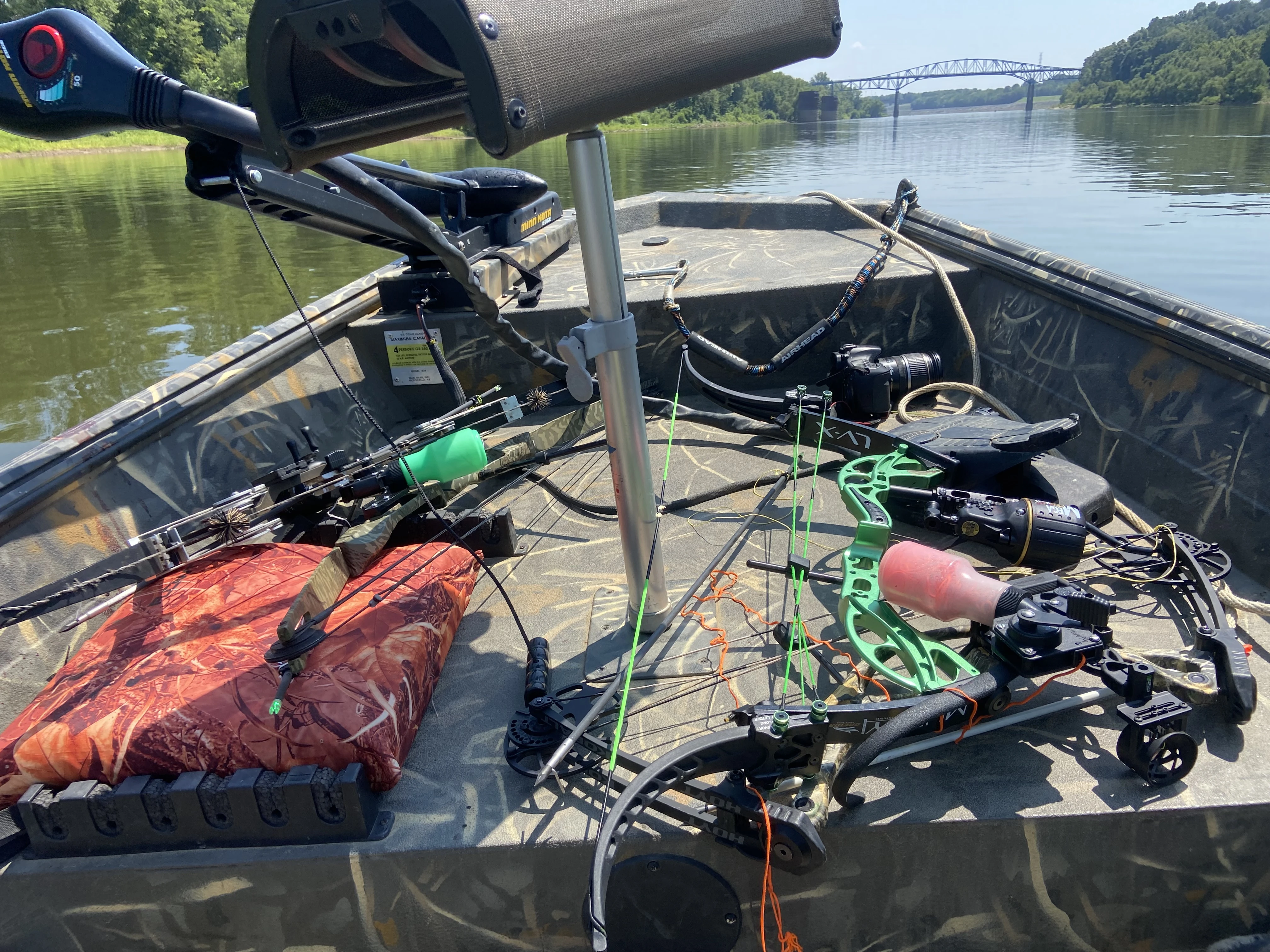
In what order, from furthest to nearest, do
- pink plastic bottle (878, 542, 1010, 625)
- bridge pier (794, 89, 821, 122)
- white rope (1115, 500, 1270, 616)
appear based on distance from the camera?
bridge pier (794, 89, 821, 122)
white rope (1115, 500, 1270, 616)
pink plastic bottle (878, 542, 1010, 625)

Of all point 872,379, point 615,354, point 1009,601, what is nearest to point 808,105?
point 872,379

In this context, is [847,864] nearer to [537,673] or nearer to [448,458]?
[537,673]

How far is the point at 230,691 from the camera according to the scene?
5.34 ft

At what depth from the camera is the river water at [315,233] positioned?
23.9 feet

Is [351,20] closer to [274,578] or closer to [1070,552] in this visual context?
[274,578]

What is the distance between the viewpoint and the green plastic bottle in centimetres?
239

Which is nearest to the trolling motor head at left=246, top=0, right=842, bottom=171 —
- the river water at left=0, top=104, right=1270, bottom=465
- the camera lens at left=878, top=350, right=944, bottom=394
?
the camera lens at left=878, top=350, right=944, bottom=394

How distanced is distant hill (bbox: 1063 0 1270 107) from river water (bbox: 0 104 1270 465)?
42.0 ft

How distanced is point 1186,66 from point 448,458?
58.5 m

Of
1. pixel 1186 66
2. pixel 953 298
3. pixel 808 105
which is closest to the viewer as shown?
pixel 953 298

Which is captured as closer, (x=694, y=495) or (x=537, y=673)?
(x=537, y=673)

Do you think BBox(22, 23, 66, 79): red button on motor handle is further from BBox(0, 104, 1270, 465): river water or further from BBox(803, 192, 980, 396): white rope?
BBox(0, 104, 1270, 465): river water

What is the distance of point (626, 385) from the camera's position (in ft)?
5.54

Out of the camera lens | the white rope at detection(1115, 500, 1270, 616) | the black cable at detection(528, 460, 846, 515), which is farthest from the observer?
the camera lens
